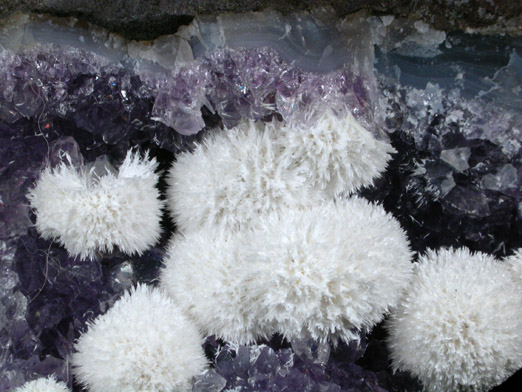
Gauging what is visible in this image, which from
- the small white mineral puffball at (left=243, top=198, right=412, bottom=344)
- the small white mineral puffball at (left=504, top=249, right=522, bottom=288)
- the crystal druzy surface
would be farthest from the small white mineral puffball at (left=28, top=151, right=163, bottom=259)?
the small white mineral puffball at (left=504, top=249, right=522, bottom=288)

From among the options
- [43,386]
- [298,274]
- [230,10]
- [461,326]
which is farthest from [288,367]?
[230,10]

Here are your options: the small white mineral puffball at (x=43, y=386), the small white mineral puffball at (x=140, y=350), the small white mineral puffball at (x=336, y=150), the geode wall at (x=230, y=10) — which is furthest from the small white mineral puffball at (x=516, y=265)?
the small white mineral puffball at (x=43, y=386)

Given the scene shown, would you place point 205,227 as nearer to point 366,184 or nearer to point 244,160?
point 244,160

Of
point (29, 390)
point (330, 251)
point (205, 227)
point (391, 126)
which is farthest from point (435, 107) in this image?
point (29, 390)

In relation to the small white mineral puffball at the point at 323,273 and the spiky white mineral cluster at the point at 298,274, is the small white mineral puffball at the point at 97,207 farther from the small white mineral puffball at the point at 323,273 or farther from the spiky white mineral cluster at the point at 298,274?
the small white mineral puffball at the point at 323,273

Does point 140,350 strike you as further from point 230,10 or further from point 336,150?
point 230,10

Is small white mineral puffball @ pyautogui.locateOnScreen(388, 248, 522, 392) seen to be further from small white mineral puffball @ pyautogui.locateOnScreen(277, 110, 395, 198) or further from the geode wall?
the geode wall
